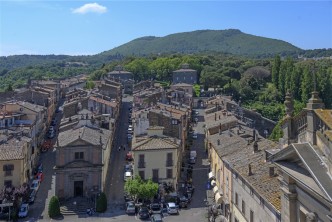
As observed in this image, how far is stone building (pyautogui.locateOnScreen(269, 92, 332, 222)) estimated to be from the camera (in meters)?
15.7

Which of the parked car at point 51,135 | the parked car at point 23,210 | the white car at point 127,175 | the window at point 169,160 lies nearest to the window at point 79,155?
the white car at point 127,175

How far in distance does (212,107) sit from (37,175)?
38.1m

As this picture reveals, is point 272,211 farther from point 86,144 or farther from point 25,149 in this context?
point 25,149

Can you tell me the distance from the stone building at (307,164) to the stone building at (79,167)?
99.6ft

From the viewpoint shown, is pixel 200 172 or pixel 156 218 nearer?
pixel 156 218

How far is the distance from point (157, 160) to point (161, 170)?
49.7 inches

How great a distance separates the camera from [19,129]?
189 feet

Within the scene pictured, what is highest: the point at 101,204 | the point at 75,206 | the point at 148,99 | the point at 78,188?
the point at 148,99

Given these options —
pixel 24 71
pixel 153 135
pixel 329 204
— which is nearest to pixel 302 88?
pixel 153 135

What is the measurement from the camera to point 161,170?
47.1m

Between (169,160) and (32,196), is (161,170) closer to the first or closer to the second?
(169,160)

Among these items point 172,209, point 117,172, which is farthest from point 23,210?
point 172,209

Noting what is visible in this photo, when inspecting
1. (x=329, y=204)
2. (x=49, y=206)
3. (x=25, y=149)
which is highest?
(x=329, y=204)

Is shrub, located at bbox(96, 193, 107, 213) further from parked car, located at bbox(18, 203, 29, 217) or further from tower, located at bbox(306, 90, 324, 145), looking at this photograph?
tower, located at bbox(306, 90, 324, 145)
